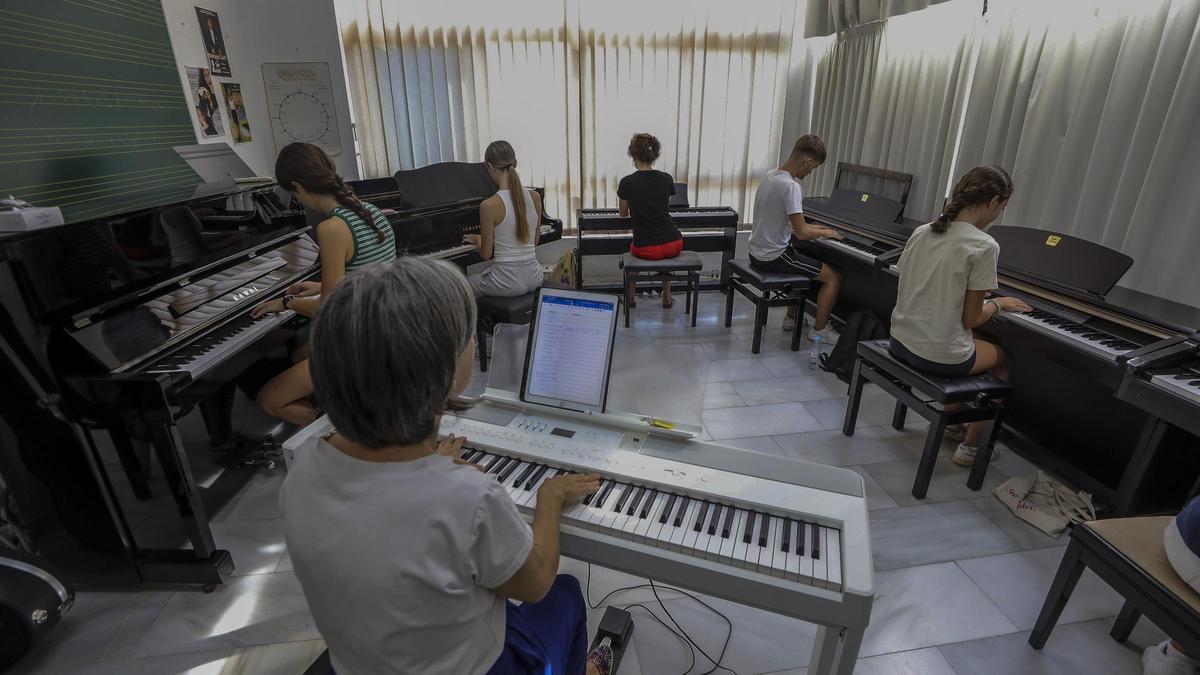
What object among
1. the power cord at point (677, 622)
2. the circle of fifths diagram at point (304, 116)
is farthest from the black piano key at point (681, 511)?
the circle of fifths diagram at point (304, 116)

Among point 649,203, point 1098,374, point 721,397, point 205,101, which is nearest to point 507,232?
point 649,203

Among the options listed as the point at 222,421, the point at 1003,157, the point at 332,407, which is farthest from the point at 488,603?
the point at 1003,157

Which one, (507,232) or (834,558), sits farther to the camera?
(507,232)

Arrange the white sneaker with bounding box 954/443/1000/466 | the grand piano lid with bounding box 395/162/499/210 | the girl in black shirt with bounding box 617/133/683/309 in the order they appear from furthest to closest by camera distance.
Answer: the girl in black shirt with bounding box 617/133/683/309 < the grand piano lid with bounding box 395/162/499/210 < the white sneaker with bounding box 954/443/1000/466

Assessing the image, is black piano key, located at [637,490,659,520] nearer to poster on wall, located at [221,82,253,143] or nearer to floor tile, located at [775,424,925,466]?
floor tile, located at [775,424,925,466]

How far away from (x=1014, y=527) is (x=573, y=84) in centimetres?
440

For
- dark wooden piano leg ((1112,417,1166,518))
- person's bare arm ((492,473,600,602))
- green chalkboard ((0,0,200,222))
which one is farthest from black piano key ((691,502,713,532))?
green chalkboard ((0,0,200,222))

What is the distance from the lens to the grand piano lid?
3857 millimetres

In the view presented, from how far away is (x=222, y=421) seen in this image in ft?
8.11

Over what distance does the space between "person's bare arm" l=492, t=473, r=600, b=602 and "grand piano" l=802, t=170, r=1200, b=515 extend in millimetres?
1966

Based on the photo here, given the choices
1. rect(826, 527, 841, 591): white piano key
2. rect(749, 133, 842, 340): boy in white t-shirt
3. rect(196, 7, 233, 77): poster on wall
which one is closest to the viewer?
rect(826, 527, 841, 591): white piano key

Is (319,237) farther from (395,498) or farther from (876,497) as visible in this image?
(876,497)

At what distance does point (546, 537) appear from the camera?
3.47ft

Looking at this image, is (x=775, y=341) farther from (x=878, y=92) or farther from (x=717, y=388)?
(x=878, y=92)
